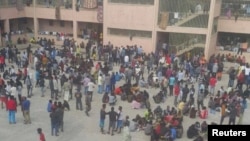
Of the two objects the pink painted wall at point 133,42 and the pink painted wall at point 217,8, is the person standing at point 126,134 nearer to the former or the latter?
the pink painted wall at point 133,42

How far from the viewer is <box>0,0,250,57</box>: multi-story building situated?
89.7 feet

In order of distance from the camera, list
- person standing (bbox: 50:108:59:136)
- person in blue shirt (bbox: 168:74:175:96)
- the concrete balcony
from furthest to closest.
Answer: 1. the concrete balcony
2. person in blue shirt (bbox: 168:74:175:96)
3. person standing (bbox: 50:108:59:136)

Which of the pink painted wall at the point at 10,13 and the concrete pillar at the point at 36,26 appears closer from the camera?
the pink painted wall at the point at 10,13

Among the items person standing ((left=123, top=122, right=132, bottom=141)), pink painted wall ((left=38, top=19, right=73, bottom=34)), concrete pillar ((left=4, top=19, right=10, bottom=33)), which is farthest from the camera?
pink painted wall ((left=38, top=19, right=73, bottom=34))

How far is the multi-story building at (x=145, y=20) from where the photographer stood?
27.3 m

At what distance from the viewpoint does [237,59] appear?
27.6 metres

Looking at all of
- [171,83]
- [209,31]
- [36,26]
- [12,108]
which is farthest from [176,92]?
[36,26]

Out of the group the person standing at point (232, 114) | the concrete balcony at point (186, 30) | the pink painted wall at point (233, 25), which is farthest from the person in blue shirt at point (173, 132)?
the pink painted wall at point (233, 25)

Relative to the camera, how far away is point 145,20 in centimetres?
2855

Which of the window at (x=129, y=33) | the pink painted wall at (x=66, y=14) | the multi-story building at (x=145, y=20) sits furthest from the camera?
the pink painted wall at (x=66, y=14)

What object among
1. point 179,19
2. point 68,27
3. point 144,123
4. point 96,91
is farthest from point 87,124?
point 68,27

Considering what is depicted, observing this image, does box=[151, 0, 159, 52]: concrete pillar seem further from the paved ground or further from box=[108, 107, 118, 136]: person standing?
box=[108, 107, 118, 136]: person standing

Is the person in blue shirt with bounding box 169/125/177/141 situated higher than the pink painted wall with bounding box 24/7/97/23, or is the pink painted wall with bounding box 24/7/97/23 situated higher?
the pink painted wall with bounding box 24/7/97/23

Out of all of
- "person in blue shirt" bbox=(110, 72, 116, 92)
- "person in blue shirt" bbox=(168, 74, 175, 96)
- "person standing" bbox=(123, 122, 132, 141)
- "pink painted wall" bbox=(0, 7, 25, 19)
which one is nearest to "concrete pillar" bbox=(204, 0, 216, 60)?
"person in blue shirt" bbox=(168, 74, 175, 96)
